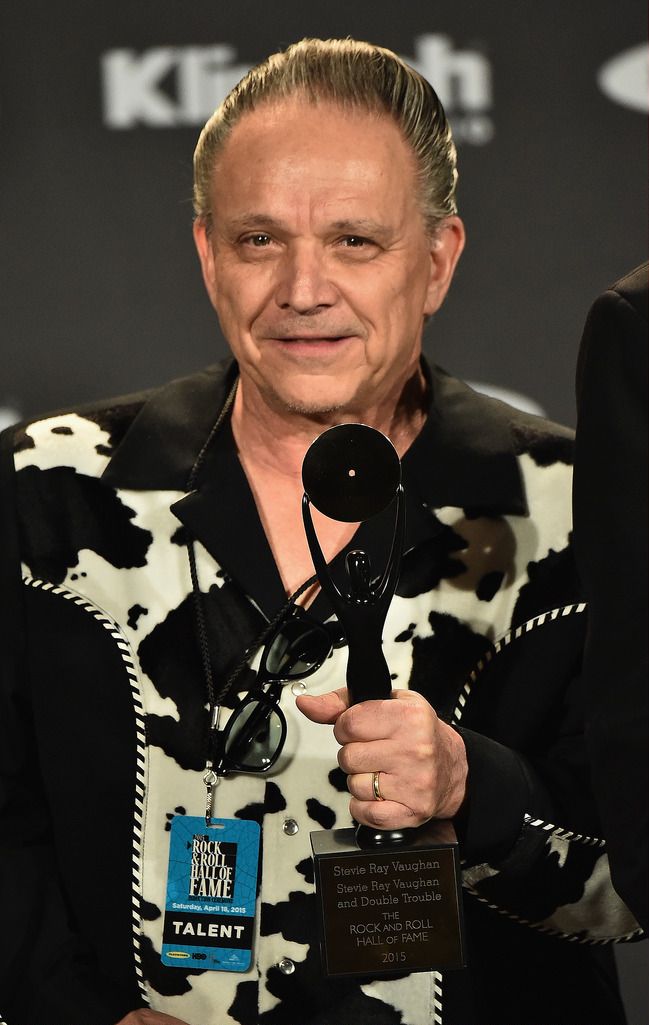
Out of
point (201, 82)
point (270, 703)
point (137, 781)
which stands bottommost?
point (137, 781)

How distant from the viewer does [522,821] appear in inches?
55.0

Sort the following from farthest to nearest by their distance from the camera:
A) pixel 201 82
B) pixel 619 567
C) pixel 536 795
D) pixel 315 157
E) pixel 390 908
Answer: pixel 201 82 → pixel 315 157 → pixel 536 795 → pixel 390 908 → pixel 619 567

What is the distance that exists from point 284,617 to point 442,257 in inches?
18.8

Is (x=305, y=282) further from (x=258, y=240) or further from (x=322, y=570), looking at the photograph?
(x=322, y=570)

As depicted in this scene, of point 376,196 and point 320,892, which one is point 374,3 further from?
point 320,892

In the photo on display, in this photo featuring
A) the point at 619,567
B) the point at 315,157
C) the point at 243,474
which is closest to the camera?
the point at 619,567

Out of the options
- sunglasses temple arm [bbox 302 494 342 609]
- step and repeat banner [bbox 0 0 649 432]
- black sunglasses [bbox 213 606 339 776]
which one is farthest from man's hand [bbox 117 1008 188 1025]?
step and repeat banner [bbox 0 0 649 432]

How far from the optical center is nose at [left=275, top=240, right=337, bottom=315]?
1.50 m

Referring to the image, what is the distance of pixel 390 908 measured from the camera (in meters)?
1.09

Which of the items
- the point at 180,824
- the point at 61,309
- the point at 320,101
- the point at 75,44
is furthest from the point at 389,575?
the point at 75,44

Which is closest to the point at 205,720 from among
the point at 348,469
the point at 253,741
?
the point at 253,741

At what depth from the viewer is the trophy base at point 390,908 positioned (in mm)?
1091

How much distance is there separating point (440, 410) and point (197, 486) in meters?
0.30

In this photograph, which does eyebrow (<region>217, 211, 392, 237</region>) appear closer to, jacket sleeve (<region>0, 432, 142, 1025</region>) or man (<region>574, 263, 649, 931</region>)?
jacket sleeve (<region>0, 432, 142, 1025</region>)
